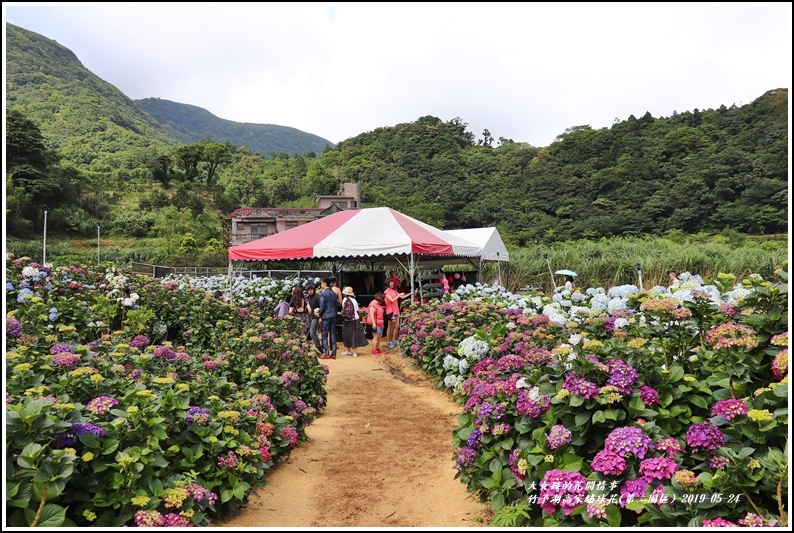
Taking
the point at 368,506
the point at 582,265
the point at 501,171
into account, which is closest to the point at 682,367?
the point at 368,506

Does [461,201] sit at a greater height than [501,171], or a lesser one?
lesser

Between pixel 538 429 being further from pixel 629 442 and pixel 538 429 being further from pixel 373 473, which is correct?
pixel 373 473

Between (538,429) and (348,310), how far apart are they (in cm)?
658

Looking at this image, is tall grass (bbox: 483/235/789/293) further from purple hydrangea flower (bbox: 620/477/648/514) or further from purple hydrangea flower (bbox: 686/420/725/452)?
purple hydrangea flower (bbox: 620/477/648/514)

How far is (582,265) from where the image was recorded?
1595 cm

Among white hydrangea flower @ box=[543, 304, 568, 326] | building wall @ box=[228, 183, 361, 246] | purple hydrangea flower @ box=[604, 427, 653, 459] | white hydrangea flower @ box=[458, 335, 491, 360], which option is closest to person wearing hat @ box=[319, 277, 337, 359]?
white hydrangea flower @ box=[458, 335, 491, 360]

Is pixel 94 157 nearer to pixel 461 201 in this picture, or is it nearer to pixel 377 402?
pixel 461 201

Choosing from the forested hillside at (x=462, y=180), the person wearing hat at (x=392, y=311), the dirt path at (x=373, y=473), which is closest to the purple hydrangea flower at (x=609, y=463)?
the dirt path at (x=373, y=473)

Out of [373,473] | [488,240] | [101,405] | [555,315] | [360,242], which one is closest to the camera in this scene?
[101,405]

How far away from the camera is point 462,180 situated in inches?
2506

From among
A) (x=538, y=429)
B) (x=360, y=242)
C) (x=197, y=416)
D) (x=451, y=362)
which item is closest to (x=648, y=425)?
(x=538, y=429)

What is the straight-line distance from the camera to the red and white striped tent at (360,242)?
393 inches

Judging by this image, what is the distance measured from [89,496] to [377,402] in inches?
157

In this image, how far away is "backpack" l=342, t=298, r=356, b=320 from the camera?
30.0 ft
